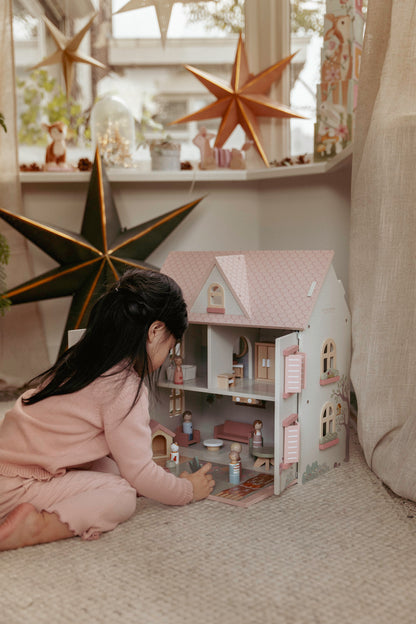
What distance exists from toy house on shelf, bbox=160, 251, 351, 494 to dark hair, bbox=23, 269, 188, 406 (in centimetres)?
23

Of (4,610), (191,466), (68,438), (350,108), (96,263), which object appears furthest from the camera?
(96,263)

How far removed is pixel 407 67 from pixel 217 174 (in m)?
0.99

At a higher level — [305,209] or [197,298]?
[305,209]

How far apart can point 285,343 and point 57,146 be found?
4.31 feet

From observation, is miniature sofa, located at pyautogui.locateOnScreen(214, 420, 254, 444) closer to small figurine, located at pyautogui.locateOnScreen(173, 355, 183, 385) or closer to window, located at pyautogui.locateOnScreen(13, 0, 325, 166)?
small figurine, located at pyautogui.locateOnScreen(173, 355, 183, 385)

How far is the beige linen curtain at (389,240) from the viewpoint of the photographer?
3.92 ft

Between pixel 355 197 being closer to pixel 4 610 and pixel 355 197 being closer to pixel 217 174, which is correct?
pixel 217 174

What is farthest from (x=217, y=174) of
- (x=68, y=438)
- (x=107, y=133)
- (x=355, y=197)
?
(x=68, y=438)

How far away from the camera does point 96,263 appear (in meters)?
1.97

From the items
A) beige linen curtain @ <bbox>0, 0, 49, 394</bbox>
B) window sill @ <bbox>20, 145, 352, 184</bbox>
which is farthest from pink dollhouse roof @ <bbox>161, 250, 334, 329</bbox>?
beige linen curtain @ <bbox>0, 0, 49, 394</bbox>

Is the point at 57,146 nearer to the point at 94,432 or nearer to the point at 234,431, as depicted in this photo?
the point at 234,431

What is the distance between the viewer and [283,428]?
1.22 metres

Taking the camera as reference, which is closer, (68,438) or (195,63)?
(68,438)

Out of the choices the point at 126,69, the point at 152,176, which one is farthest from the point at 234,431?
the point at 126,69
